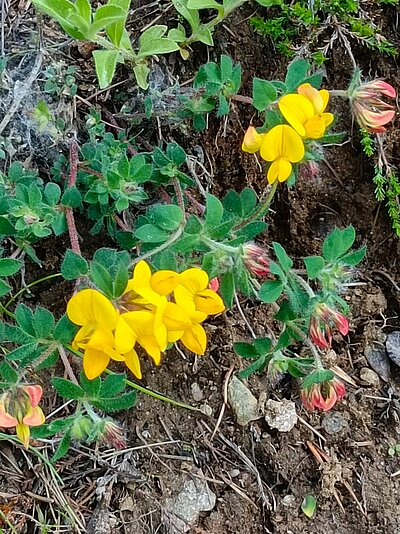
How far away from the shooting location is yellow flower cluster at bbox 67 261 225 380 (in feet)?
6.58

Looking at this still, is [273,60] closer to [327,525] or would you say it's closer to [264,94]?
[264,94]

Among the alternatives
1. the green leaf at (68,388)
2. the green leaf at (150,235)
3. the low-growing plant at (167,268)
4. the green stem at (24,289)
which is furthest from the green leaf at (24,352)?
the green stem at (24,289)

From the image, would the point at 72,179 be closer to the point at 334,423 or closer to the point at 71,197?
the point at 71,197

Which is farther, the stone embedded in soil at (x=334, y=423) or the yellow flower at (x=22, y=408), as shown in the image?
the stone embedded in soil at (x=334, y=423)

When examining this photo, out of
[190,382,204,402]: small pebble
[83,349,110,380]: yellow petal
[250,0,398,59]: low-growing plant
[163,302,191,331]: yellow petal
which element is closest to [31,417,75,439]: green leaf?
[83,349,110,380]: yellow petal

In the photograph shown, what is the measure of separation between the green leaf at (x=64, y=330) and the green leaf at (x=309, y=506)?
52.9 inches

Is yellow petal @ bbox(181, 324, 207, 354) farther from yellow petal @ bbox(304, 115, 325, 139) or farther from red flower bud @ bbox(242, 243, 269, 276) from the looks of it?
yellow petal @ bbox(304, 115, 325, 139)

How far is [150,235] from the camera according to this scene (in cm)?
237

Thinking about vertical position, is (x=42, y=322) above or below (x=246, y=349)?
above

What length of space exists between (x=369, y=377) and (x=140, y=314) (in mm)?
1548

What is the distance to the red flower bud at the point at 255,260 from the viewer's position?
2.20m

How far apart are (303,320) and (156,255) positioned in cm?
56

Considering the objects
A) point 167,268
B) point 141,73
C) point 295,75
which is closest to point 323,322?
point 167,268

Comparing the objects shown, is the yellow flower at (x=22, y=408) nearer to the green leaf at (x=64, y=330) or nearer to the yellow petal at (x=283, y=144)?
the green leaf at (x=64, y=330)
